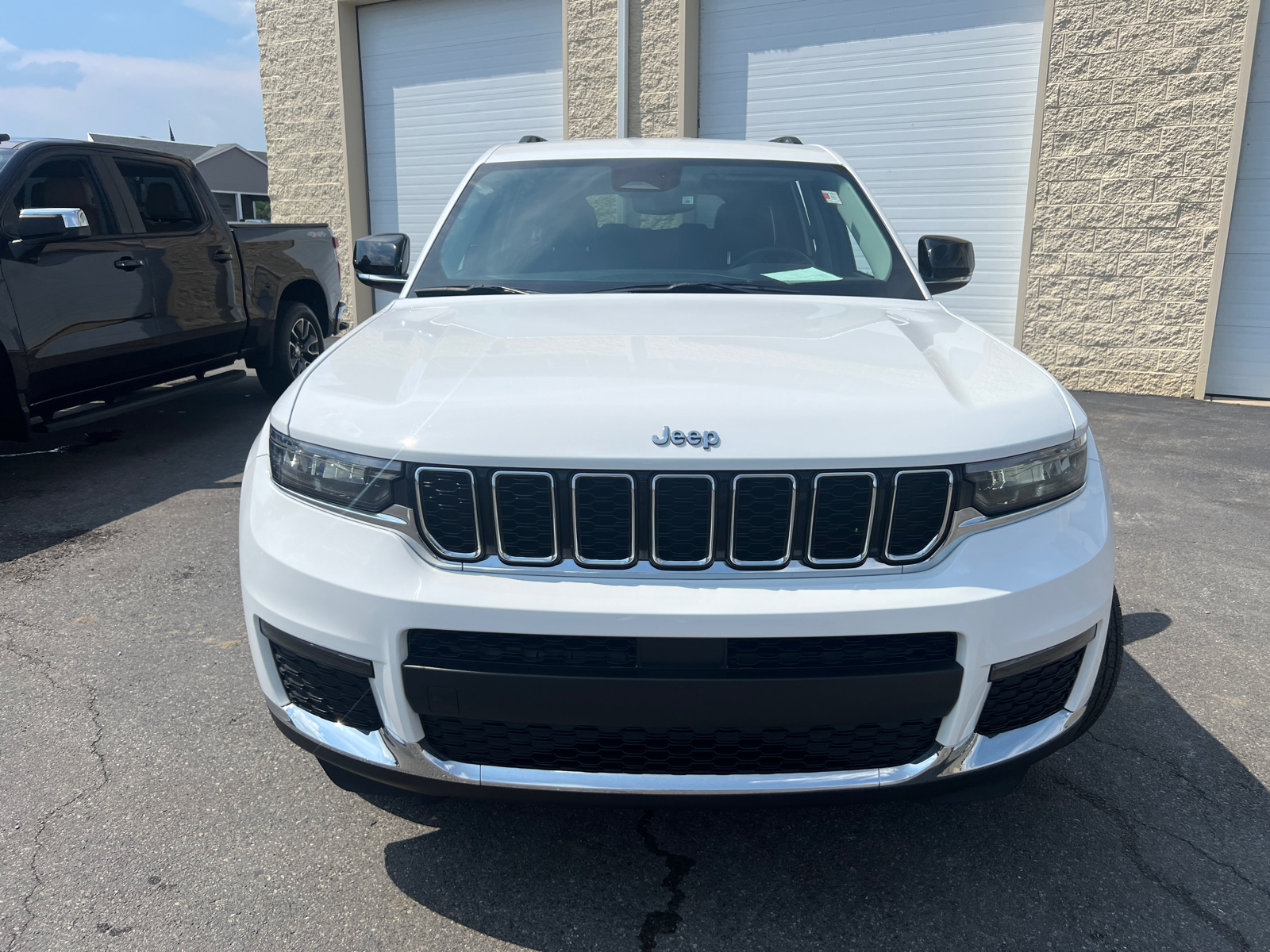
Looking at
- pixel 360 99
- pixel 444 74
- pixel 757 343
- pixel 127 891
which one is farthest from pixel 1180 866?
pixel 360 99

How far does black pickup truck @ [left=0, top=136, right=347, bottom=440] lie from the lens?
16.2ft

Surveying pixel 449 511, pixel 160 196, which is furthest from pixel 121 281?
pixel 449 511

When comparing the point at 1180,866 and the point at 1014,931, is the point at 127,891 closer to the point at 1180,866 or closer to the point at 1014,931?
the point at 1014,931

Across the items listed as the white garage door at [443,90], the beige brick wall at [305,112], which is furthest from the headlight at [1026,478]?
the beige brick wall at [305,112]

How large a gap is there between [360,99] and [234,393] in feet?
20.8

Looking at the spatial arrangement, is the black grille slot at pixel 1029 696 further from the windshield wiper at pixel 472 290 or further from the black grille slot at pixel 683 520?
the windshield wiper at pixel 472 290

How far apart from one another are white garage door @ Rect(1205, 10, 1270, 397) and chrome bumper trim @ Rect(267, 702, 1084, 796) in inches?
337

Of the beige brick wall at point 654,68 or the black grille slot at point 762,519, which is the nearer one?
the black grille slot at point 762,519

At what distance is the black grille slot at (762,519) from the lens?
1758mm

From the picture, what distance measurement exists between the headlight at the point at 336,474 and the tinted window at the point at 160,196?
4.79 m

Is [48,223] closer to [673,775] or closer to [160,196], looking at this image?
[160,196]

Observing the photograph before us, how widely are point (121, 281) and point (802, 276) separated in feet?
14.6

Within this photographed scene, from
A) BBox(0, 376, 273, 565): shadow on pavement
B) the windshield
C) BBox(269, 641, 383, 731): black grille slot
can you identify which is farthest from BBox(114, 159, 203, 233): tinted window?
BBox(269, 641, 383, 731): black grille slot

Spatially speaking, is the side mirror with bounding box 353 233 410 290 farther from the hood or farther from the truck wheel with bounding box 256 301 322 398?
the truck wheel with bounding box 256 301 322 398
